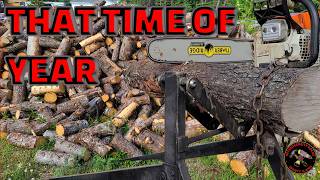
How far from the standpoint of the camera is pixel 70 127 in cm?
628

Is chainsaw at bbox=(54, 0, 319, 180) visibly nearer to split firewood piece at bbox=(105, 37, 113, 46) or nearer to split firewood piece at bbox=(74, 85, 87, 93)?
split firewood piece at bbox=(74, 85, 87, 93)

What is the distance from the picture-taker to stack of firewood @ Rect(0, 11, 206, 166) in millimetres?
5898

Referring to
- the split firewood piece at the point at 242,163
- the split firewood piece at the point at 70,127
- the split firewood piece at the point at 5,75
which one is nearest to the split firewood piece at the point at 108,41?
the split firewood piece at the point at 5,75

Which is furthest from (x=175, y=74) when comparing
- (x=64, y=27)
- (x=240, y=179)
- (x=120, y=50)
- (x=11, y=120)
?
(x=64, y=27)

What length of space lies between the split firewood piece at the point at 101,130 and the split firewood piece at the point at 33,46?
267 cm

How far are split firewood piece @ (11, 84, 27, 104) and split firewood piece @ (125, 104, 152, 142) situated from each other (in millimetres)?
2224

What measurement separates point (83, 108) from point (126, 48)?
1.61 meters

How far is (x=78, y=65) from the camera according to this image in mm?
7898

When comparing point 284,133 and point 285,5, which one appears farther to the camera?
point 285,5

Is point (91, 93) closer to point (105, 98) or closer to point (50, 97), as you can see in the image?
point (105, 98)

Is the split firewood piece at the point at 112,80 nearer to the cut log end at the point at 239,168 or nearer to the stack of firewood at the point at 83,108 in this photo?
the stack of firewood at the point at 83,108

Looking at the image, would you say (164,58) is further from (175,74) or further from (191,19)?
(191,19)

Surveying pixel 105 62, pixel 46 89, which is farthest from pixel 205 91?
pixel 105 62

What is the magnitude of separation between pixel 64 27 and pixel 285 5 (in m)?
5.60
